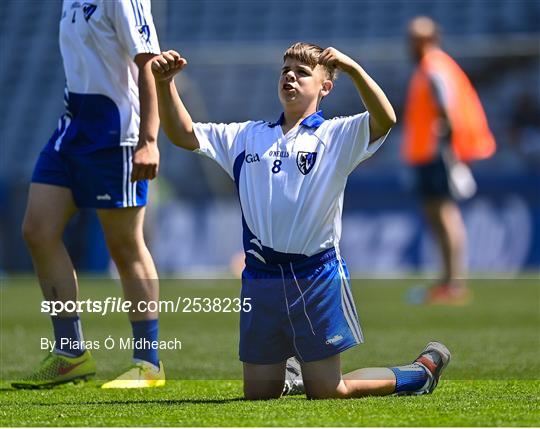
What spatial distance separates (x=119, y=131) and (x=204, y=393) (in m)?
1.12

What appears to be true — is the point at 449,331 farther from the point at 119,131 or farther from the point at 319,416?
the point at 319,416

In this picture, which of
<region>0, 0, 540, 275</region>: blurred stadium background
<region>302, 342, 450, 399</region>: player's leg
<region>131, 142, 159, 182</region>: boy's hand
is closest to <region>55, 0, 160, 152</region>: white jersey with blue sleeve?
<region>131, 142, 159, 182</region>: boy's hand

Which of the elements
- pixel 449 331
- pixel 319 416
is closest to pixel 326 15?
pixel 449 331

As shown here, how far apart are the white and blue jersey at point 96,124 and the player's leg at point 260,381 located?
0.98 meters

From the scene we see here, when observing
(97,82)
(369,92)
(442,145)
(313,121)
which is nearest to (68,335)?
(97,82)

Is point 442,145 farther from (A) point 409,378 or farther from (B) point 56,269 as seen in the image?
(A) point 409,378

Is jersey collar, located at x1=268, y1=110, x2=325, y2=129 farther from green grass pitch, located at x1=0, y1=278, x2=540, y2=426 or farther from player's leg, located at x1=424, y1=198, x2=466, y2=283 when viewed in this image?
player's leg, located at x1=424, y1=198, x2=466, y2=283

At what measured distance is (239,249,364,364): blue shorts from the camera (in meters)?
4.29

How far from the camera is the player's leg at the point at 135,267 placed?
500 centimetres

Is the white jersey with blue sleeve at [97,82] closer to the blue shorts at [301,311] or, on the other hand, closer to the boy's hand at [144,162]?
the boy's hand at [144,162]

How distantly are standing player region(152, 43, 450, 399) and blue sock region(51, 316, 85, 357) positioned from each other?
0.93 m

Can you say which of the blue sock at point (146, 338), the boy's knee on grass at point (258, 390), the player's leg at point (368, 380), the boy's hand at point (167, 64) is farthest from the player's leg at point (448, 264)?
the boy's hand at point (167, 64)

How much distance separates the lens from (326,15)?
21797 millimetres

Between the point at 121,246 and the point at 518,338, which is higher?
the point at 121,246
